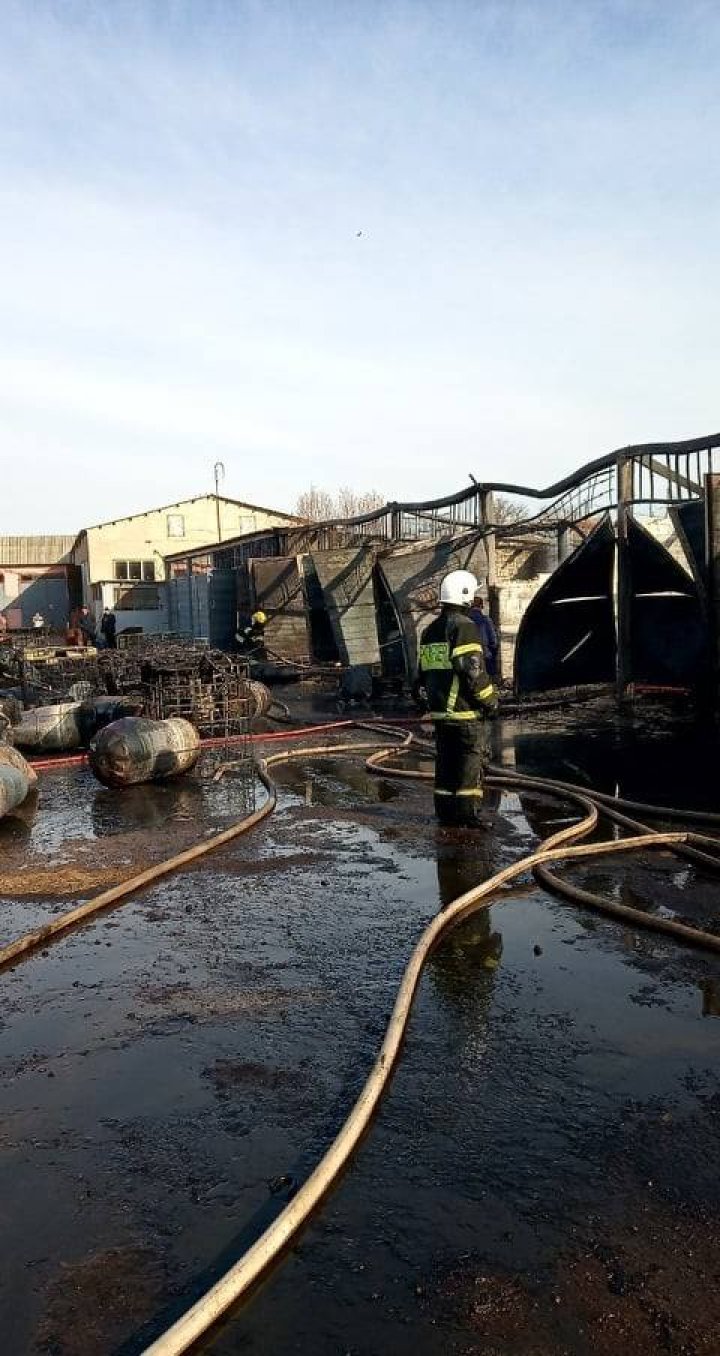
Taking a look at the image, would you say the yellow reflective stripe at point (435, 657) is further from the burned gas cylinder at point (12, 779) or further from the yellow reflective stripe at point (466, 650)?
the burned gas cylinder at point (12, 779)

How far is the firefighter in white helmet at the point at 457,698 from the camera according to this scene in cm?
661

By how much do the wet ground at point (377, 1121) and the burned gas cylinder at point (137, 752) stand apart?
2.81 metres

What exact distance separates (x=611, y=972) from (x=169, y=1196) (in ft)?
7.65

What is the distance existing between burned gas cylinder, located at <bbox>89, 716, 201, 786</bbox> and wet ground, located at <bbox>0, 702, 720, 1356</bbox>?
2809 millimetres

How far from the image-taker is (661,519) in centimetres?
1403

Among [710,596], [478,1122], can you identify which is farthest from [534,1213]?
[710,596]

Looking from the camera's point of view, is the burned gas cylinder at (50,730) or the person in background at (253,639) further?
the person in background at (253,639)

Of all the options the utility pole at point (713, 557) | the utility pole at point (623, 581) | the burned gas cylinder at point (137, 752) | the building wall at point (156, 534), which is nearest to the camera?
the burned gas cylinder at point (137, 752)

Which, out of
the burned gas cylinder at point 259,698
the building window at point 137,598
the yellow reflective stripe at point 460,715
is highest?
the building window at point 137,598

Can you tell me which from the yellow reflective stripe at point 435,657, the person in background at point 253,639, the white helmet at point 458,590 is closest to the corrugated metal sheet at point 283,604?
the person in background at point 253,639

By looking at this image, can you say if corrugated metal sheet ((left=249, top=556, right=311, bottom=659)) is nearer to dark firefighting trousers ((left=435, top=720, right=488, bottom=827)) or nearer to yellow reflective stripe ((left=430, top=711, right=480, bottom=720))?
dark firefighting trousers ((left=435, top=720, right=488, bottom=827))

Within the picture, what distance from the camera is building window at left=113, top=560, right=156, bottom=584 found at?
124 feet

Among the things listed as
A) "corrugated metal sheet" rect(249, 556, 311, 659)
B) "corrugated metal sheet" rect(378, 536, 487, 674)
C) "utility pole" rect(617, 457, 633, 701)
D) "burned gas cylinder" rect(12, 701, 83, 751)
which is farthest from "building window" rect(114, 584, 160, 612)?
"utility pole" rect(617, 457, 633, 701)

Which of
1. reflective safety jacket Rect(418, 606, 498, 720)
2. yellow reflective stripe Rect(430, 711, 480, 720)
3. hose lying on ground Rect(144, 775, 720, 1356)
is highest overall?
reflective safety jacket Rect(418, 606, 498, 720)
